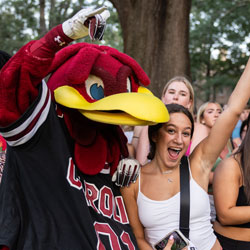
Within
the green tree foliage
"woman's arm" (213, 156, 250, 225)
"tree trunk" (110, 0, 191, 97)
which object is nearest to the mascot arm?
"woman's arm" (213, 156, 250, 225)

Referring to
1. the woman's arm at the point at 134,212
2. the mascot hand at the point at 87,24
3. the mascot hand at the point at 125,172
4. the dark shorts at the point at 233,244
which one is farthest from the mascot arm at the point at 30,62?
the dark shorts at the point at 233,244

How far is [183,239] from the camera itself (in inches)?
78.2

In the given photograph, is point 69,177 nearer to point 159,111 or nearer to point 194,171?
point 159,111

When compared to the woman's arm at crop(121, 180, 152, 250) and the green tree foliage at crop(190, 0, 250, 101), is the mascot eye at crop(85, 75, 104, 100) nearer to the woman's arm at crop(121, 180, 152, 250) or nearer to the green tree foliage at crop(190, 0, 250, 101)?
the woman's arm at crop(121, 180, 152, 250)

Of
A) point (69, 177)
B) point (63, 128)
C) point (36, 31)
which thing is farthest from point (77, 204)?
point (36, 31)

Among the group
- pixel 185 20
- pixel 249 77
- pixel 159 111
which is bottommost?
pixel 159 111

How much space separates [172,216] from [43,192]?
0.83 metres

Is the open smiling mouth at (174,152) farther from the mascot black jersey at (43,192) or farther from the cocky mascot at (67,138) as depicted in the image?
the mascot black jersey at (43,192)

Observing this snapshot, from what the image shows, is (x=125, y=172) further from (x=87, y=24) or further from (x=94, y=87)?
(x=87, y=24)

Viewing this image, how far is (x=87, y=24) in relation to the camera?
153 centimetres

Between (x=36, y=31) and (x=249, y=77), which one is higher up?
(x=36, y=31)

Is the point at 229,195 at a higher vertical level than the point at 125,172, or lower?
lower

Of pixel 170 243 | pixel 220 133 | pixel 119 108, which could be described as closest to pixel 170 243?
pixel 170 243

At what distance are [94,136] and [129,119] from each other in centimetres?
26
